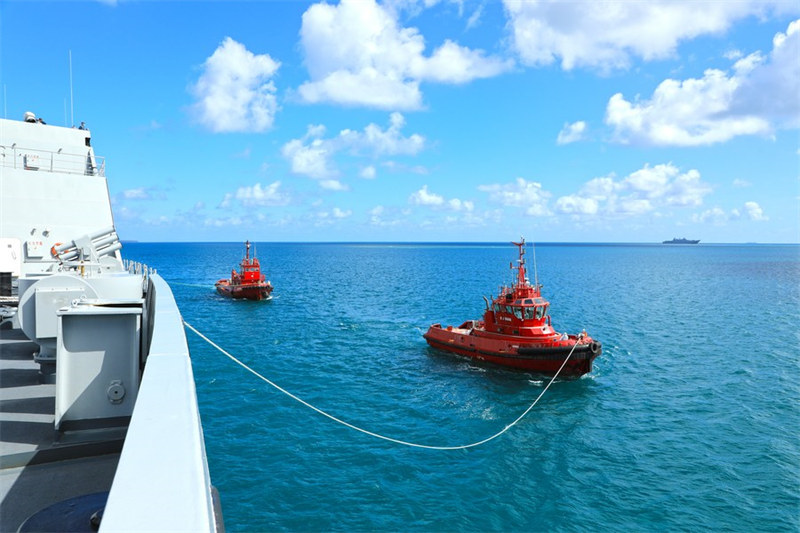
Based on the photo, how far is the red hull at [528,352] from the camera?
25278 millimetres

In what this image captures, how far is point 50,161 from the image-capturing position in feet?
65.5

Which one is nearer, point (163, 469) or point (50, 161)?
point (163, 469)

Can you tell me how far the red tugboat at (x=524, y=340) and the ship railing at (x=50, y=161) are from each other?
21472 millimetres

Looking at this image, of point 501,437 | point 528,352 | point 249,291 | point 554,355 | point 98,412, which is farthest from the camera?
point 249,291

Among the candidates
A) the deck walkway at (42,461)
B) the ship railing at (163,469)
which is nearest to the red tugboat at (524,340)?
the deck walkway at (42,461)

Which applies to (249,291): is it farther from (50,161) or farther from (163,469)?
(163,469)

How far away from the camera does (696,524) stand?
13.2m

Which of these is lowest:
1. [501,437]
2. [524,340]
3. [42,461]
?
[501,437]

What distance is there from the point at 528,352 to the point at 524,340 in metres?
0.85

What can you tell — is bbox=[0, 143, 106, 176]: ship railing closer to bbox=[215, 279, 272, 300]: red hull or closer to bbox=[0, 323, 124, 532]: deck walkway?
bbox=[0, 323, 124, 532]: deck walkway

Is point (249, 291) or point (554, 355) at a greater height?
point (249, 291)

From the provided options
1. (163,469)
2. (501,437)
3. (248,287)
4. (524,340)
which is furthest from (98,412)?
(248,287)

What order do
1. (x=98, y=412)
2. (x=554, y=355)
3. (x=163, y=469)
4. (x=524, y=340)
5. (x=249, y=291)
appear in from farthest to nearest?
1. (x=249, y=291)
2. (x=524, y=340)
3. (x=554, y=355)
4. (x=98, y=412)
5. (x=163, y=469)

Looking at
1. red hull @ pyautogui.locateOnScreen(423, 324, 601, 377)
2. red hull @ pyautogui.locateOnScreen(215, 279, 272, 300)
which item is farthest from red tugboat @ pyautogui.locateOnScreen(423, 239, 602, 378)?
red hull @ pyautogui.locateOnScreen(215, 279, 272, 300)
